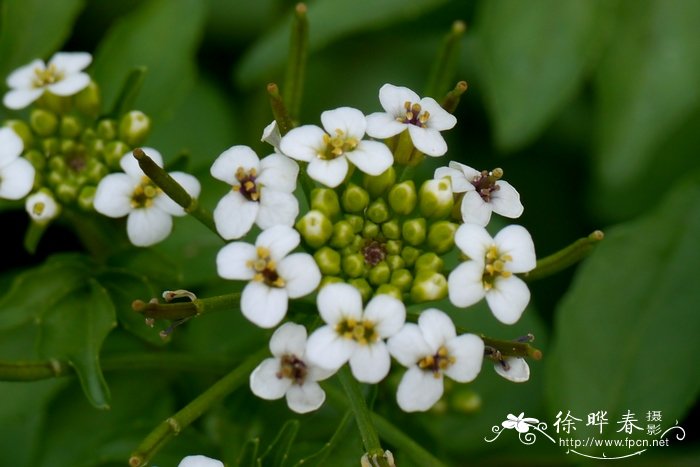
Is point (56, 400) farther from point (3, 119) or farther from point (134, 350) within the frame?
point (3, 119)

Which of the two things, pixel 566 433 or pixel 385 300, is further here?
pixel 566 433

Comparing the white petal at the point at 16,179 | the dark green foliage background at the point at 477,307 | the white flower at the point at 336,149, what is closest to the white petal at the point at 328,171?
the white flower at the point at 336,149

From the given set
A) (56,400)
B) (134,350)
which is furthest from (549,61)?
(56,400)

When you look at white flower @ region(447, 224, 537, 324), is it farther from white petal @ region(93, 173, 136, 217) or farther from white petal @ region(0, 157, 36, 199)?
white petal @ region(0, 157, 36, 199)

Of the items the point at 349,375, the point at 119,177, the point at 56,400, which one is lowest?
the point at 56,400

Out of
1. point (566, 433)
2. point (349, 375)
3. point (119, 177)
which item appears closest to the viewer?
point (349, 375)

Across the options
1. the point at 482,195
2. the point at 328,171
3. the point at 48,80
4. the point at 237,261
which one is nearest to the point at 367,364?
the point at 237,261
